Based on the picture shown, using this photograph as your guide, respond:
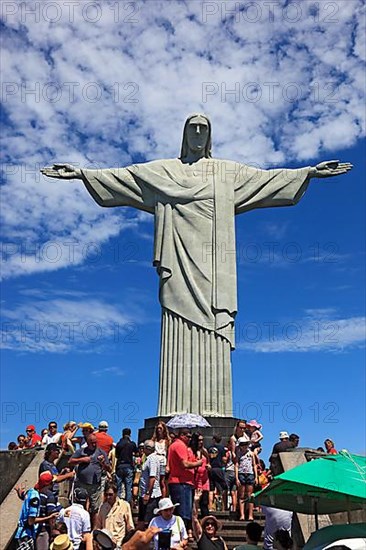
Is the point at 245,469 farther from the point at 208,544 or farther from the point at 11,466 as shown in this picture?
the point at 11,466

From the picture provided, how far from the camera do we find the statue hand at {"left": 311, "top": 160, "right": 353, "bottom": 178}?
19516mm

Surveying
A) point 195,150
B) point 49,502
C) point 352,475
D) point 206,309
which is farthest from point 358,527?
point 195,150

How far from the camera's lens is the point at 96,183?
19.6m

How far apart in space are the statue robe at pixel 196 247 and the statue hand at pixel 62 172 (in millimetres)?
235

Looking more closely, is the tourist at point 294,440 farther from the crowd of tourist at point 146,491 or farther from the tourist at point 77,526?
the tourist at point 77,526

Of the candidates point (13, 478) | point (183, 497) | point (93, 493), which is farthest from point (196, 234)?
point (183, 497)

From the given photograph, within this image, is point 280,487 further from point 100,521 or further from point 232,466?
point 232,466

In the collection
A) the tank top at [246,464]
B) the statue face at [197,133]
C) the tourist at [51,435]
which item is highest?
the statue face at [197,133]

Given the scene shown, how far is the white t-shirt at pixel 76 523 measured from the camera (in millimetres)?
9055

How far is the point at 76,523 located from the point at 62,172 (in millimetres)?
12031

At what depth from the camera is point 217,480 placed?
41.2 ft

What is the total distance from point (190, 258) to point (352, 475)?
41.0ft

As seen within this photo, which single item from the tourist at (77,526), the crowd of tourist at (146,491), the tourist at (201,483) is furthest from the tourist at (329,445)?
the tourist at (77,526)

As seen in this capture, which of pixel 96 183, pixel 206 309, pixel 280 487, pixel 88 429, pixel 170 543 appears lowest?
pixel 170 543
